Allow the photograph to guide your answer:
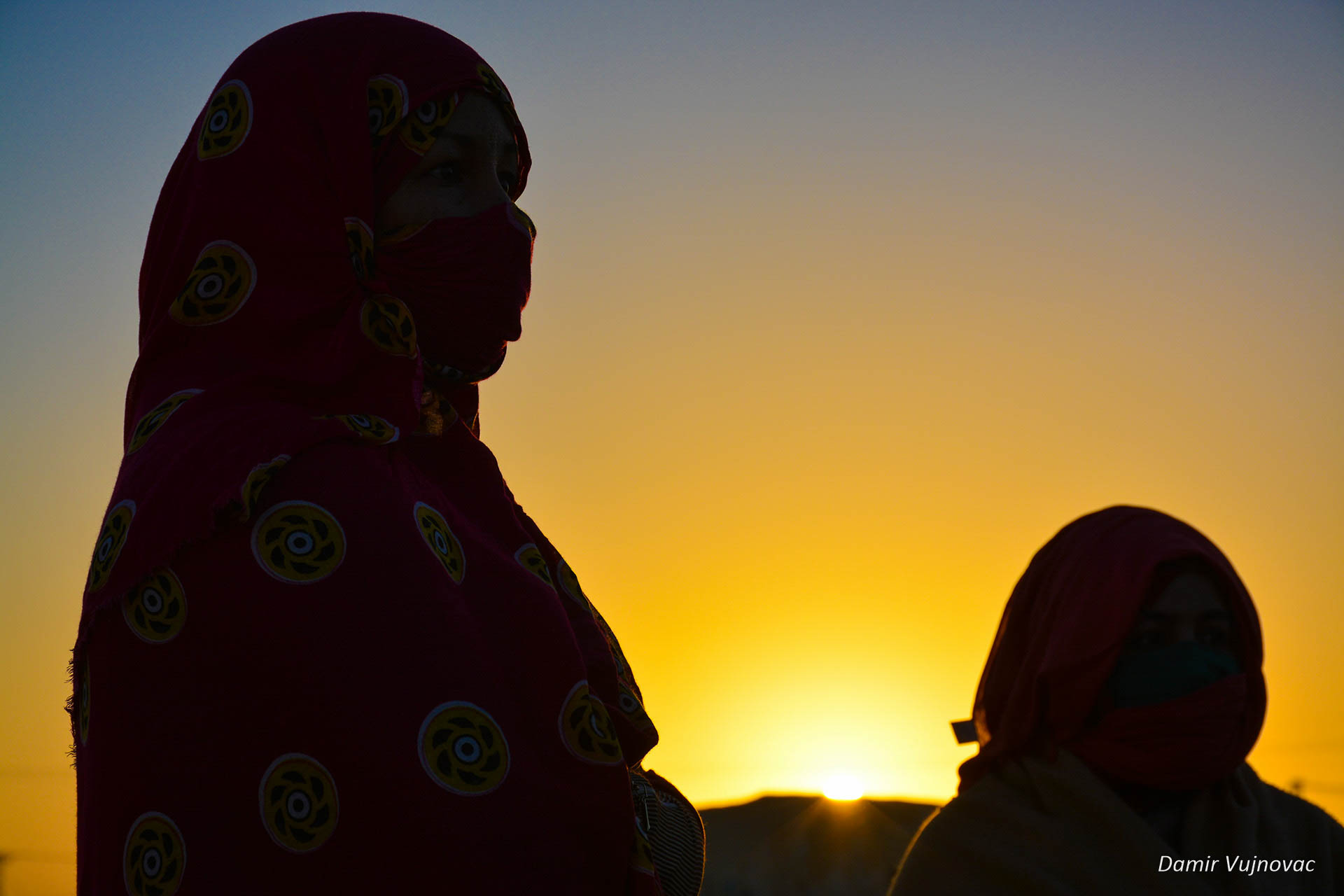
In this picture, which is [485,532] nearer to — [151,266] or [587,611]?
[587,611]

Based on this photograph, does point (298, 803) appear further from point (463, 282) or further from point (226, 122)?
point (226, 122)

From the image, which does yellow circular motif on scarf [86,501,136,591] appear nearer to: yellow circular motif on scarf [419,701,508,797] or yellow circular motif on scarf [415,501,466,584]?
yellow circular motif on scarf [415,501,466,584]

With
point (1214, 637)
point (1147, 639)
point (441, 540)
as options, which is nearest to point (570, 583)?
point (441, 540)

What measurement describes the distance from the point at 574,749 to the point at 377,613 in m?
0.35

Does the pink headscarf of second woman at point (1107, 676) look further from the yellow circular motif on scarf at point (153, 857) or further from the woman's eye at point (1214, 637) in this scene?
the yellow circular motif on scarf at point (153, 857)

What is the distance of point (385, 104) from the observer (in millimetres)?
1918

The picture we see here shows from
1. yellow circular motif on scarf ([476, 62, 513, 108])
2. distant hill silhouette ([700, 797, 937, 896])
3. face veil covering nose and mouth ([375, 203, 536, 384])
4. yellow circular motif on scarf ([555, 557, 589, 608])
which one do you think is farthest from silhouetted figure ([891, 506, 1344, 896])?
distant hill silhouette ([700, 797, 937, 896])

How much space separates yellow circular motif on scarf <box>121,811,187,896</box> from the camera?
1451 millimetres

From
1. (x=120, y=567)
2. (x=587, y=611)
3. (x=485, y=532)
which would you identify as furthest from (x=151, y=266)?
(x=587, y=611)

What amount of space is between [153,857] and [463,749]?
414 mm

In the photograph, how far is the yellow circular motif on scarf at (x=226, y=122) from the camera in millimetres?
1872

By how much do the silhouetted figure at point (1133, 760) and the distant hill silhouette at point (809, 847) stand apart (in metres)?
10.4

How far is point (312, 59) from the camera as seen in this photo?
6.41ft

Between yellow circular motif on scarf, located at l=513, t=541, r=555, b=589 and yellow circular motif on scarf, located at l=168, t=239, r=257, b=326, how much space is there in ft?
1.96
